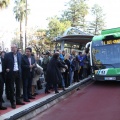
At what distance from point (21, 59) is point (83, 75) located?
370 inches

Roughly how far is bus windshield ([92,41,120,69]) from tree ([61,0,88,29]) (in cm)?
4501

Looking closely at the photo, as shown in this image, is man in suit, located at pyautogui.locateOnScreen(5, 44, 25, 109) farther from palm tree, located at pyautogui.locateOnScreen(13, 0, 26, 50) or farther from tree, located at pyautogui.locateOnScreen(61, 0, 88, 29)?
tree, located at pyautogui.locateOnScreen(61, 0, 88, 29)

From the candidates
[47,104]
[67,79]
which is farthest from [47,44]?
[47,104]

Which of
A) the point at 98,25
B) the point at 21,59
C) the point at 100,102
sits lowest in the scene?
the point at 100,102

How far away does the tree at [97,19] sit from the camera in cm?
6628

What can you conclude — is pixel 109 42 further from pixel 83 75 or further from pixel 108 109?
pixel 108 109

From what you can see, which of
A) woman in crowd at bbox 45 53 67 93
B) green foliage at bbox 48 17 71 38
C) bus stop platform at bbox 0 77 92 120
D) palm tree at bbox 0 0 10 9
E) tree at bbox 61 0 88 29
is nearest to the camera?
bus stop platform at bbox 0 77 92 120

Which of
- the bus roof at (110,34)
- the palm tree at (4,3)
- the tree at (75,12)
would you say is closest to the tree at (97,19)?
the tree at (75,12)

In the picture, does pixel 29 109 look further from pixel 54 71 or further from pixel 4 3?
pixel 4 3

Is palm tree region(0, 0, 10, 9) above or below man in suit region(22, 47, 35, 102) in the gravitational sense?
above

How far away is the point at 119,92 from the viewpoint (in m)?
12.7

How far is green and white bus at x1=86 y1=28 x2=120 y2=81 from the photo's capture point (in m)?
14.9

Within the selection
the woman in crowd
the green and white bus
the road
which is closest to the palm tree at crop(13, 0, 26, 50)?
the green and white bus

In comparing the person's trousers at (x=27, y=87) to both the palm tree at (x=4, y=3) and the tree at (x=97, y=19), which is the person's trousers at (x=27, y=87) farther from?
the tree at (x=97, y=19)
